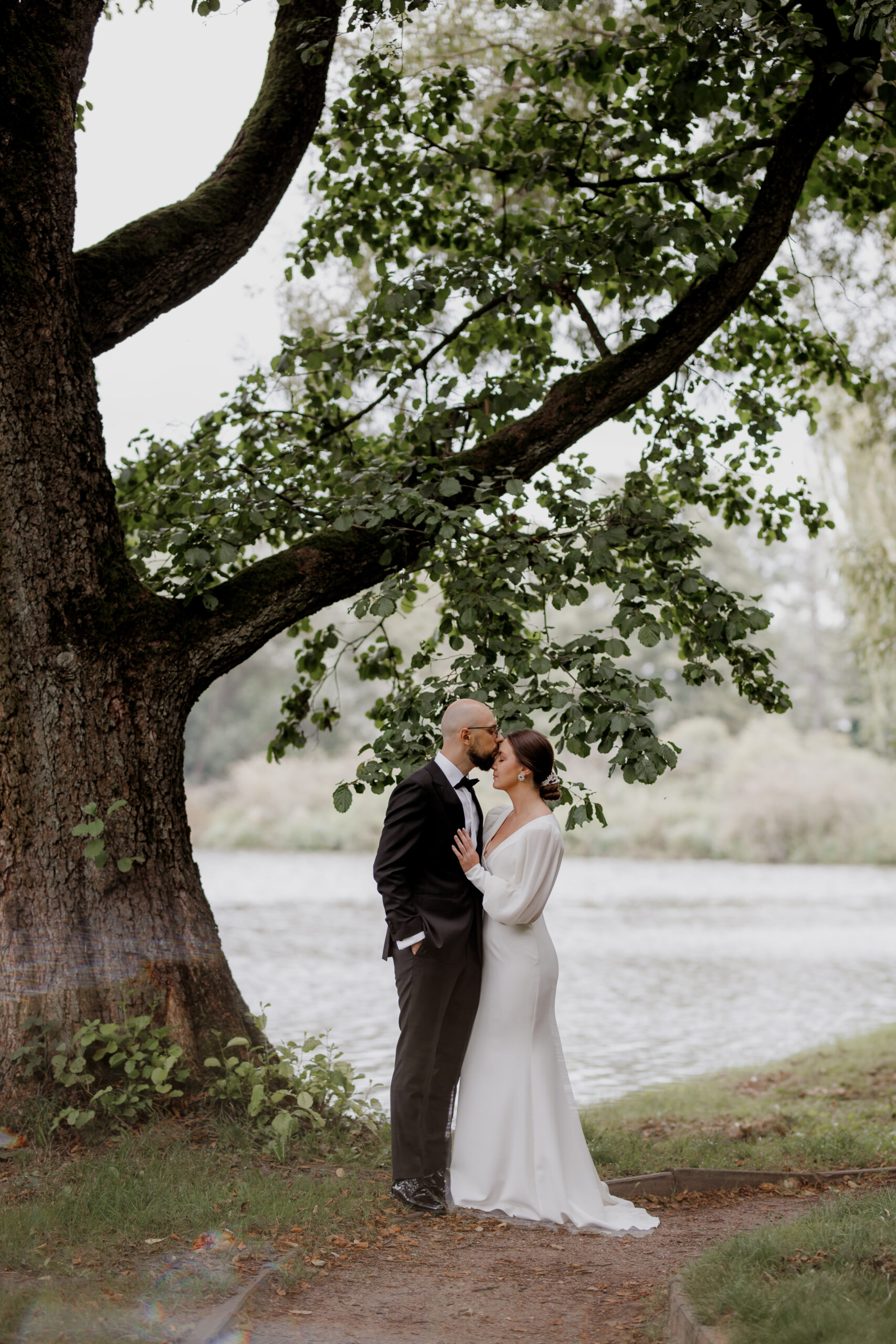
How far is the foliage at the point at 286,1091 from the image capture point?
Answer: 5793mm

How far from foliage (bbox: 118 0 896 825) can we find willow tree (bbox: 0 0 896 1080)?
0.11ft

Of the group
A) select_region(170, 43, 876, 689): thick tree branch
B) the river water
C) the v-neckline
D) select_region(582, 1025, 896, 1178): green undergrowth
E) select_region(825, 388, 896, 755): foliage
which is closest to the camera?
the v-neckline

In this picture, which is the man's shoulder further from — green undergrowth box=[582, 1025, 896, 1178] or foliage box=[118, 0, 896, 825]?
green undergrowth box=[582, 1025, 896, 1178]

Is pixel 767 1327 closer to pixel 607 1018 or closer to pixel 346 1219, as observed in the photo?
pixel 346 1219

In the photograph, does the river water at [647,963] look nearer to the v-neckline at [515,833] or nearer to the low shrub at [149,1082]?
the low shrub at [149,1082]

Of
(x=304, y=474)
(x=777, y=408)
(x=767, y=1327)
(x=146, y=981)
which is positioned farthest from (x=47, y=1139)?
(x=777, y=408)

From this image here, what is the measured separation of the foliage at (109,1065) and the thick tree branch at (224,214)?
3.56m

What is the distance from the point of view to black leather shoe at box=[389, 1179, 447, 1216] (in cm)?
515

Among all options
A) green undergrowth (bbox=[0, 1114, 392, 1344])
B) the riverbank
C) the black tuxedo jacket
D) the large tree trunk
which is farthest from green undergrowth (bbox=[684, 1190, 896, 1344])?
the riverbank

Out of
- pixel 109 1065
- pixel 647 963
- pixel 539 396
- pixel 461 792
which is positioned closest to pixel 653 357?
pixel 539 396

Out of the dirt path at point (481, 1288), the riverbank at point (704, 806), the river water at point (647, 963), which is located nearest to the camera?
the dirt path at point (481, 1288)

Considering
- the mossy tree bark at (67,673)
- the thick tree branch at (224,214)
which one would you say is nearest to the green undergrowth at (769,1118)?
the mossy tree bark at (67,673)

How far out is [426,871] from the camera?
528 centimetres

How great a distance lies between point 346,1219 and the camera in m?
4.97
